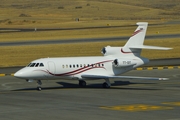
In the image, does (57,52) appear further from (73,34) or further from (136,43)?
(73,34)

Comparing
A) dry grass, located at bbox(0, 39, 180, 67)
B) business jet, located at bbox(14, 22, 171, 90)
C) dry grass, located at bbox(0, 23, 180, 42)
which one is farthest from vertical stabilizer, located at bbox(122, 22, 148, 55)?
dry grass, located at bbox(0, 23, 180, 42)

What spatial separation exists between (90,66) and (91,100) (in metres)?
9.05

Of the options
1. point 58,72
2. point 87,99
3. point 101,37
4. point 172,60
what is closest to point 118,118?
point 87,99

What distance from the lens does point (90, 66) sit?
49.0 m

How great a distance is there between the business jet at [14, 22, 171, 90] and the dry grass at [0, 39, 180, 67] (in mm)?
21368

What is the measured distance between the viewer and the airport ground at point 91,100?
3256 centimetres

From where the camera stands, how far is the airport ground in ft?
107

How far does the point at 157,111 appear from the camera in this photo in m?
33.8

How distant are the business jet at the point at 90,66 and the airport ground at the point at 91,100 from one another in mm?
1194

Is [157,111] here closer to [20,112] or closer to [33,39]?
[20,112]

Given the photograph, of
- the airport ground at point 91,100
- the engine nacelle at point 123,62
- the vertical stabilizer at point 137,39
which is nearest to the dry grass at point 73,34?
the airport ground at point 91,100

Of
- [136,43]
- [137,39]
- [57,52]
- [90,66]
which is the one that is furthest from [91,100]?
[57,52]

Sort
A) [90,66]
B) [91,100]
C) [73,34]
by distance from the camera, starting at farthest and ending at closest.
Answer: [73,34] < [90,66] < [91,100]

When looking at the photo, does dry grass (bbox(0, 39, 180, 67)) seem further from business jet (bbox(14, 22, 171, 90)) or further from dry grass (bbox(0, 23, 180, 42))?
business jet (bbox(14, 22, 171, 90))
